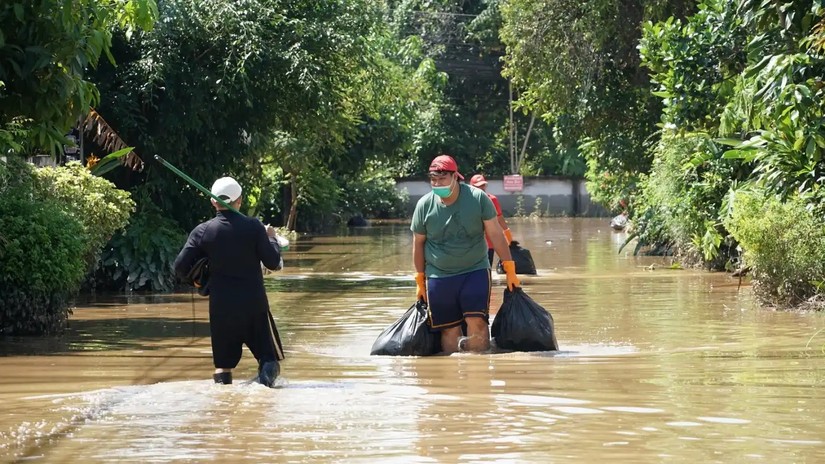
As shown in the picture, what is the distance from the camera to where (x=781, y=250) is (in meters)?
16.2

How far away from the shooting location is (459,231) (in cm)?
1183

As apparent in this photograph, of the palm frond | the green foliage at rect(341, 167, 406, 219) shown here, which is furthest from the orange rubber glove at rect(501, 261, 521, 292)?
the green foliage at rect(341, 167, 406, 219)

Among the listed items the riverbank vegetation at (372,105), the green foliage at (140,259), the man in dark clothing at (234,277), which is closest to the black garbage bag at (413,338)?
the man in dark clothing at (234,277)

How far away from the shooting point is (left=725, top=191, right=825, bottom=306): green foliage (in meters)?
15.9

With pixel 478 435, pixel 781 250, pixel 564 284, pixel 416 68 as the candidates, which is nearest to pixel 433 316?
pixel 478 435

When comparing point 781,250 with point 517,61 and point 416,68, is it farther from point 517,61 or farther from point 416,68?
point 416,68

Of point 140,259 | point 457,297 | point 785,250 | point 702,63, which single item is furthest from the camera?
point 702,63

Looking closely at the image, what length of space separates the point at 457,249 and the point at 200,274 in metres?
2.57

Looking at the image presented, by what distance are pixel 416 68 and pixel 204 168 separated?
124 feet

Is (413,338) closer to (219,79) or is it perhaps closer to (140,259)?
(140,259)

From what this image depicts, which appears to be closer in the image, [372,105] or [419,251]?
[419,251]

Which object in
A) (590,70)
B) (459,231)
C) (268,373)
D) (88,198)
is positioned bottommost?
(268,373)

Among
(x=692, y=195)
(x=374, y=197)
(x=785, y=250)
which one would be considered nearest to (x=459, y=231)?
(x=785, y=250)

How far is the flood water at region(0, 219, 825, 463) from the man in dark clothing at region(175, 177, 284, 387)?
271 millimetres
